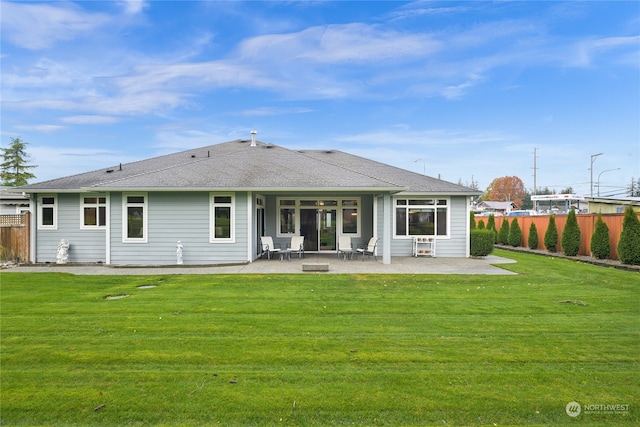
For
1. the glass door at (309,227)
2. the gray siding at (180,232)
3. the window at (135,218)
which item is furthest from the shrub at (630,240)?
the window at (135,218)

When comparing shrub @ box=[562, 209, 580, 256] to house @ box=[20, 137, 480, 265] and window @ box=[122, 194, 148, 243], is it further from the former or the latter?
window @ box=[122, 194, 148, 243]

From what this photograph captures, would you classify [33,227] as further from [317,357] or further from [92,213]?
[317,357]

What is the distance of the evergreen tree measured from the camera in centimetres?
3744

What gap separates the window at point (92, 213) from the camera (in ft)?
39.4

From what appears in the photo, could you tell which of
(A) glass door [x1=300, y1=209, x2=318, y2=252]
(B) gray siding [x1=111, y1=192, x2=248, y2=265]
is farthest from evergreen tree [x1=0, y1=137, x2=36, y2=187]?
(A) glass door [x1=300, y1=209, x2=318, y2=252]

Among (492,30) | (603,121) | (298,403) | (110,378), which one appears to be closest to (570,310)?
(298,403)

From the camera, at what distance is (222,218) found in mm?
11273

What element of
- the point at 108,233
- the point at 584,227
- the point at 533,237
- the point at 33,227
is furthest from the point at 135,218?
the point at 533,237

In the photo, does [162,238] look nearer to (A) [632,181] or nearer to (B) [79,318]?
(B) [79,318]

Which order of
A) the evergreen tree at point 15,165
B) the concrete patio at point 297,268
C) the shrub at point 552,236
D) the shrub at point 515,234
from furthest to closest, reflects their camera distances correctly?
the evergreen tree at point 15,165, the shrub at point 515,234, the shrub at point 552,236, the concrete patio at point 297,268

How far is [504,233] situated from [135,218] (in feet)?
62.3

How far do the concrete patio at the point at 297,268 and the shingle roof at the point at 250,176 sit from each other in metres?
2.48

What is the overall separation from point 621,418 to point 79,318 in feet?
22.9

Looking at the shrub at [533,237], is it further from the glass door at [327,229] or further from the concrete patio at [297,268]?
the glass door at [327,229]
